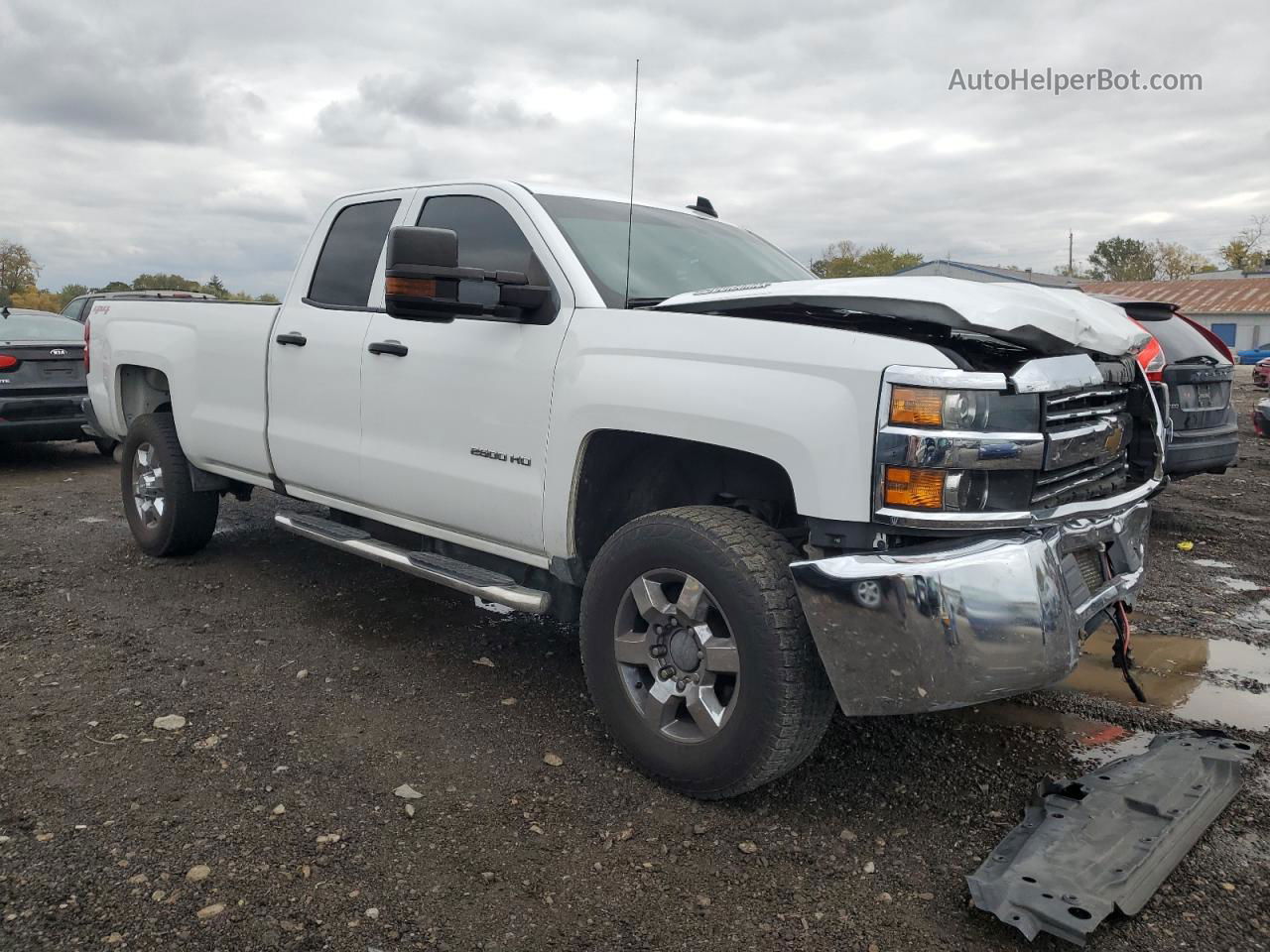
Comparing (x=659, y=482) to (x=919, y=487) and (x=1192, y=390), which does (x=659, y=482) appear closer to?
(x=919, y=487)

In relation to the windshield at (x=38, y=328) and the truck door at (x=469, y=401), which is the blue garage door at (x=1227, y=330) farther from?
the truck door at (x=469, y=401)

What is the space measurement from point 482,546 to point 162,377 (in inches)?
123

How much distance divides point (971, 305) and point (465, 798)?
2.12m

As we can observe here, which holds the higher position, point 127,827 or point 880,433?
point 880,433

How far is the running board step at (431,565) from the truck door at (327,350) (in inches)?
6.9

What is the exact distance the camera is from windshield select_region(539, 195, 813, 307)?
3.75 m

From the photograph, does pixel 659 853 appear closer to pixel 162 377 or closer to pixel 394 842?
pixel 394 842

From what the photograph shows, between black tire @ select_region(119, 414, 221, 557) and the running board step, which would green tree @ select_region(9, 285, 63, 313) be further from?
the running board step

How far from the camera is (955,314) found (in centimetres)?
277

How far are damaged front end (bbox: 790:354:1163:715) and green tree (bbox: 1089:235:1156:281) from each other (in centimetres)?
7879

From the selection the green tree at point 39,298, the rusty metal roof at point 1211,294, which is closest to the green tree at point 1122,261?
the rusty metal roof at point 1211,294

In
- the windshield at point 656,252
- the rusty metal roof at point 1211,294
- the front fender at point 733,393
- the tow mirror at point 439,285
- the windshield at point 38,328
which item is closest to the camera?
the front fender at point 733,393

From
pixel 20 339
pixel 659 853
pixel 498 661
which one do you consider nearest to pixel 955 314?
pixel 659 853

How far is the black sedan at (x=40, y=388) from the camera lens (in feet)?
30.5
